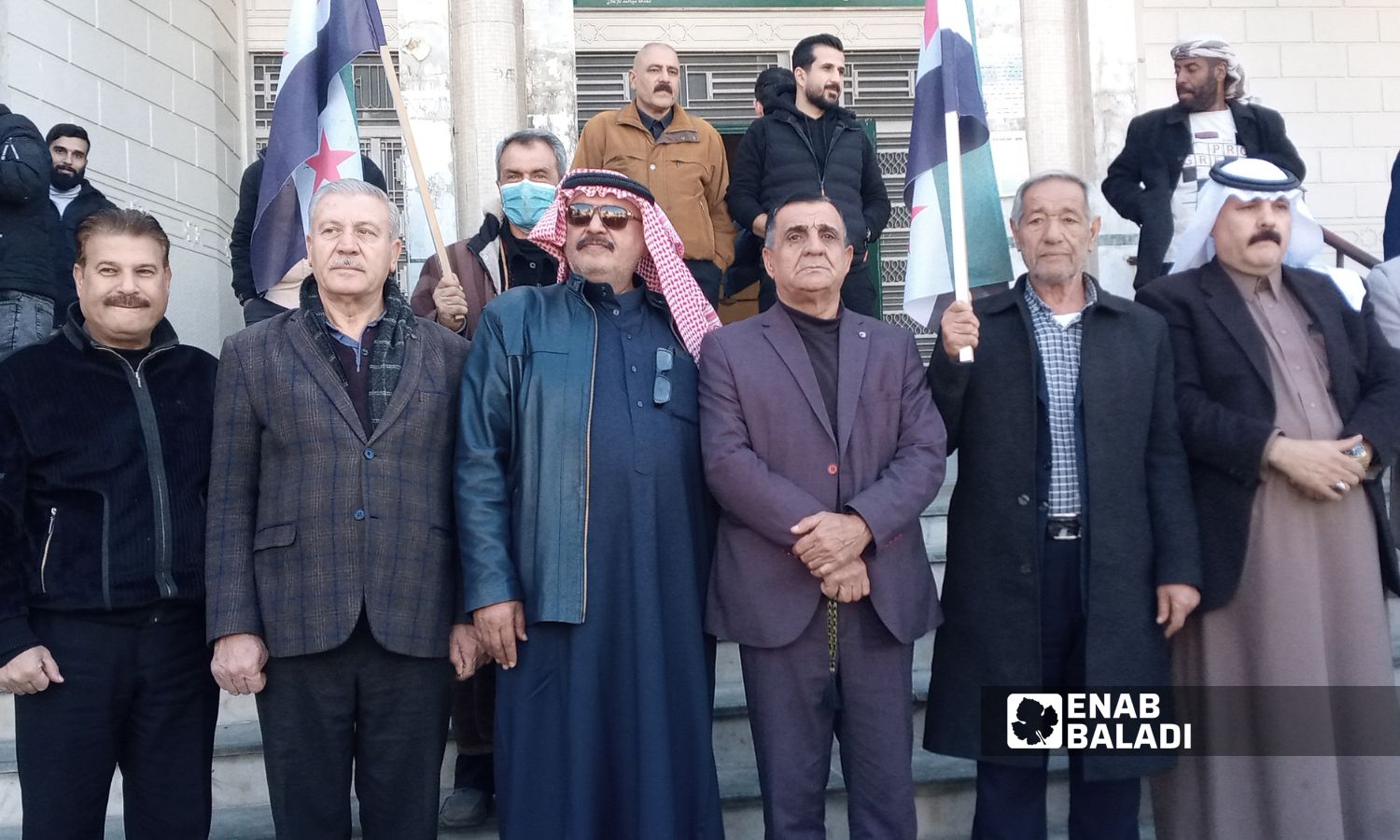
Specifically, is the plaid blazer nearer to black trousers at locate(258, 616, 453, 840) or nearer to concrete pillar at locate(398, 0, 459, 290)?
black trousers at locate(258, 616, 453, 840)

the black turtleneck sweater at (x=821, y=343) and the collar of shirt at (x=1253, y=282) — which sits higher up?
the collar of shirt at (x=1253, y=282)

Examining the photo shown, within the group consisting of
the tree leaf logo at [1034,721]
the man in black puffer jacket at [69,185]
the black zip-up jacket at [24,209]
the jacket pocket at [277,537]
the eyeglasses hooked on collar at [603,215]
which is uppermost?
the man in black puffer jacket at [69,185]

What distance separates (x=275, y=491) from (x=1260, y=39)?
715 cm

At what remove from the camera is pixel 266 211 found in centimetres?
367

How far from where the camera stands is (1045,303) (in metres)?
3.40

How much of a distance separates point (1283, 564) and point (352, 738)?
8.15 feet

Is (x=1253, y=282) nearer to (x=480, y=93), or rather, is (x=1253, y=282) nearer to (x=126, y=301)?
(x=126, y=301)

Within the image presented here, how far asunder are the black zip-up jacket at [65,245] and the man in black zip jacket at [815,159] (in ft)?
8.98

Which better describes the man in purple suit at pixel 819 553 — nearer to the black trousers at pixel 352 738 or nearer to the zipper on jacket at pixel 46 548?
the black trousers at pixel 352 738

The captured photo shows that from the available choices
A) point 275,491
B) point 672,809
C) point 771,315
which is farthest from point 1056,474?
point 275,491

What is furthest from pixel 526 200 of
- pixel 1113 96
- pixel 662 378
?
pixel 1113 96

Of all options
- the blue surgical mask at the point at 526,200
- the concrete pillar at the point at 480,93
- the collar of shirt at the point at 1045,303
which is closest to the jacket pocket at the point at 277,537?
the blue surgical mask at the point at 526,200

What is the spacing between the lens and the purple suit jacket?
296cm

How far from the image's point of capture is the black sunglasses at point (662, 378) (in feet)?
10.2
